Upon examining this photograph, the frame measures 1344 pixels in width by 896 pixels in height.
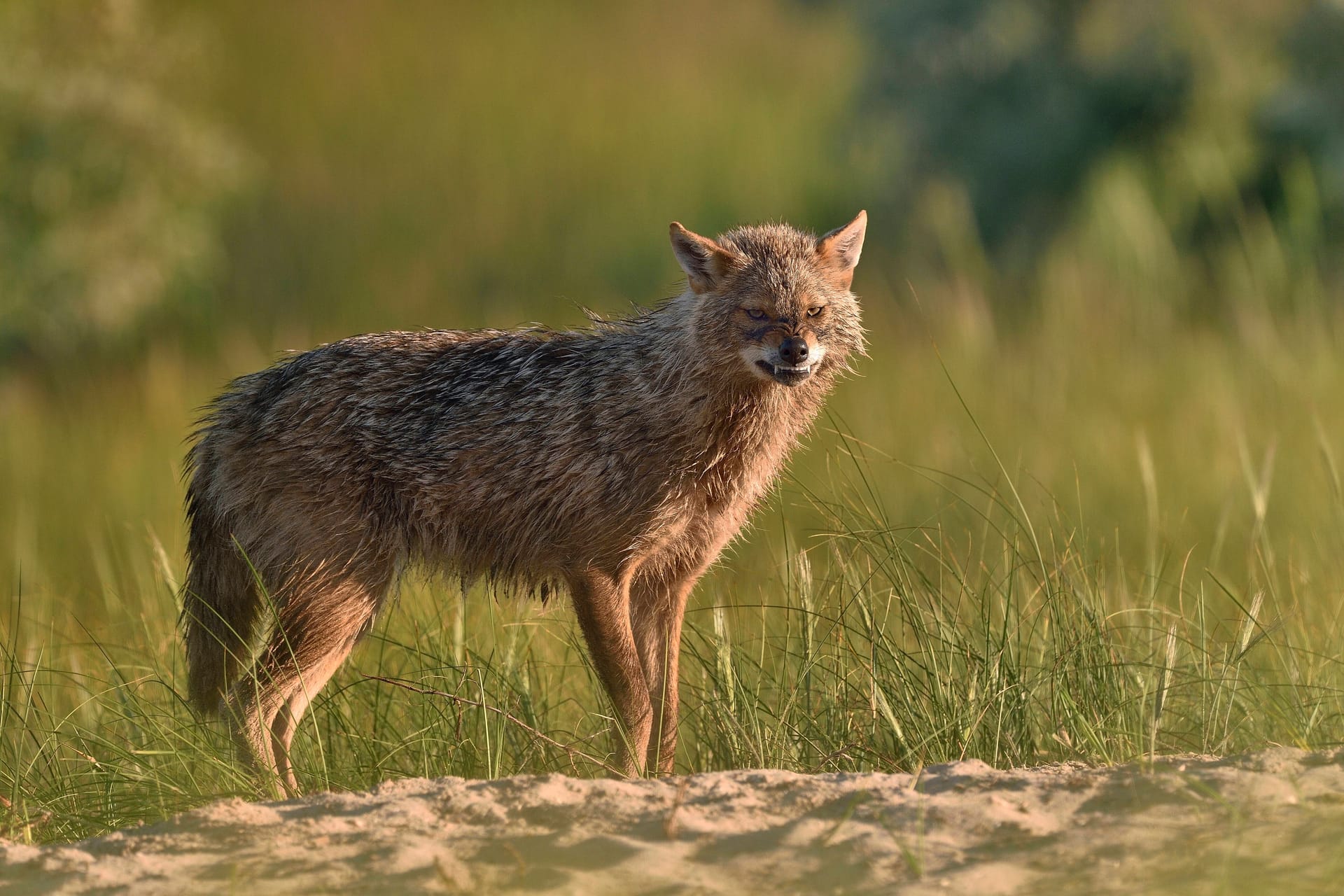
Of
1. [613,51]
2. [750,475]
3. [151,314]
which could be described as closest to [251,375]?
[750,475]

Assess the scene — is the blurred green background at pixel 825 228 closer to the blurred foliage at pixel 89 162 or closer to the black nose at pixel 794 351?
the blurred foliage at pixel 89 162

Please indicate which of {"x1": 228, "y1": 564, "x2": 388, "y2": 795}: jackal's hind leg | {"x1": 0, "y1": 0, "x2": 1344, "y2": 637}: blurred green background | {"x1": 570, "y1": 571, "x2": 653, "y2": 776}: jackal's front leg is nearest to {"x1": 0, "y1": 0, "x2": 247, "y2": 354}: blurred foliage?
{"x1": 0, "y1": 0, "x2": 1344, "y2": 637}: blurred green background

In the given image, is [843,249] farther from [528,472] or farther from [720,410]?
[528,472]

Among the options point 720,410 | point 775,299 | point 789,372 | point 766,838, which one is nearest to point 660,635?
point 720,410

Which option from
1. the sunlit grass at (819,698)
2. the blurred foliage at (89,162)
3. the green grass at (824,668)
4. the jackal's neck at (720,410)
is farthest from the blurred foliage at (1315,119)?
the blurred foliage at (89,162)

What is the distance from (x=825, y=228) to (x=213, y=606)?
12.1 metres

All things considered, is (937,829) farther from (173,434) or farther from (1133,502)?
(173,434)

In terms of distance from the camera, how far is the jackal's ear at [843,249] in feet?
16.7

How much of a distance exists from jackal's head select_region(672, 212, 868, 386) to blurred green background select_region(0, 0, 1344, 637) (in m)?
0.25

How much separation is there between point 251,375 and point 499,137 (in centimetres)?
1600

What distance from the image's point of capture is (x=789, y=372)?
4.60m

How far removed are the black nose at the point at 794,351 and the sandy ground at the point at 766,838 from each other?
157cm

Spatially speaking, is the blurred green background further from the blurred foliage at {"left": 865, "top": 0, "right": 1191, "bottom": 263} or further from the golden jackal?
the golden jackal

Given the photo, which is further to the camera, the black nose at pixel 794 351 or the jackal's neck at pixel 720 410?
the jackal's neck at pixel 720 410
